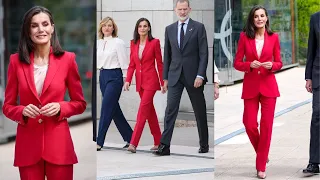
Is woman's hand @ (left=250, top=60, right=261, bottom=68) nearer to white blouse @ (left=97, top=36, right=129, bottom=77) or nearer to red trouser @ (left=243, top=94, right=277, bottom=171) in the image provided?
red trouser @ (left=243, top=94, right=277, bottom=171)

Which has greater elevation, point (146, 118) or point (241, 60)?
point (241, 60)

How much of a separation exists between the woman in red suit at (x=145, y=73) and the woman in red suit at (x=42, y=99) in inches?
35.7

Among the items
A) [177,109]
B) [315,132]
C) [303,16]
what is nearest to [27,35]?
[177,109]

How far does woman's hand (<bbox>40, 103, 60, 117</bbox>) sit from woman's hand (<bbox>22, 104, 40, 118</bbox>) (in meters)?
0.02

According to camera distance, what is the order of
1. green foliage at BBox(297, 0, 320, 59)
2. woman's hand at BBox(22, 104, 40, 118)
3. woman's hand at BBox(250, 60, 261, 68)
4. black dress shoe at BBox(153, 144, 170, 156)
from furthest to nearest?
green foliage at BBox(297, 0, 320, 59) < woman's hand at BBox(250, 60, 261, 68) < black dress shoe at BBox(153, 144, 170, 156) < woman's hand at BBox(22, 104, 40, 118)

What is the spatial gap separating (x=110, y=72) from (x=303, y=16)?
37.9 feet

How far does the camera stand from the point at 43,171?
3.78 meters

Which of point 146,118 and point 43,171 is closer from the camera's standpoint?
point 43,171

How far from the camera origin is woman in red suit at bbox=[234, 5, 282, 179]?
6.45 metres

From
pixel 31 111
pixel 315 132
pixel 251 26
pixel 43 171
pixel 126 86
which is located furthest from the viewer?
pixel 315 132

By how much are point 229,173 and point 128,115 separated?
7.43 ft

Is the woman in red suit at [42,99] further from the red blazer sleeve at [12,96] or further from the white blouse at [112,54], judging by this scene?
the white blouse at [112,54]

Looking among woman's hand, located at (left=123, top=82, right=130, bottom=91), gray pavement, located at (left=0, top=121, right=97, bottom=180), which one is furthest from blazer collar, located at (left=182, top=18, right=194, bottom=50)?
gray pavement, located at (left=0, top=121, right=97, bottom=180)

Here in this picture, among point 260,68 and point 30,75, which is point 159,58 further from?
point 260,68
